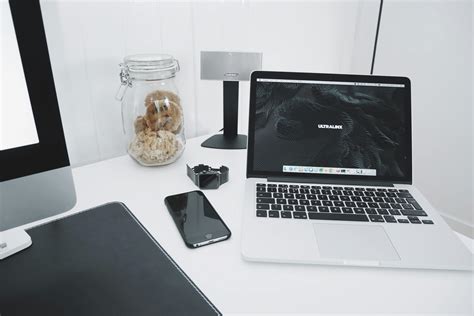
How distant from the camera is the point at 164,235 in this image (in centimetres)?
61

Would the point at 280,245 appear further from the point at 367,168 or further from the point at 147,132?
the point at 147,132

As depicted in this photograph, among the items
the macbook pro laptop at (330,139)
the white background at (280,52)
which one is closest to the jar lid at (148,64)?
the white background at (280,52)

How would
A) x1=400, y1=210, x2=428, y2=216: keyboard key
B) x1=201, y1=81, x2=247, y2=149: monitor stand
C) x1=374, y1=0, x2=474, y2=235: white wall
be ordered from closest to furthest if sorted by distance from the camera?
x1=400, y1=210, x2=428, y2=216: keyboard key
x1=201, y1=81, x2=247, y2=149: monitor stand
x1=374, y1=0, x2=474, y2=235: white wall

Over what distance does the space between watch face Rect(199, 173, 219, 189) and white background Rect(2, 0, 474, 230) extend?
338 millimetres

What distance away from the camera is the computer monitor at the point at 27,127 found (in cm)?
44

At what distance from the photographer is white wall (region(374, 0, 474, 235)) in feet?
4.70

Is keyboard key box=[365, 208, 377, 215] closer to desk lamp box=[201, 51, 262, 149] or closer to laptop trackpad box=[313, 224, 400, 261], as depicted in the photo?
laptop trackpad box=[313, 224, 400, 261]

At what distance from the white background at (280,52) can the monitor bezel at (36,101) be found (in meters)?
0.38

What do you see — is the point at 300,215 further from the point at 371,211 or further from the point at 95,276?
the point at 95,276

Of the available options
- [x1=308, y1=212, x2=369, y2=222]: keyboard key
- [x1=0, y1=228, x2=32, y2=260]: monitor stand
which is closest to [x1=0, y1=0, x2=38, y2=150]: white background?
A: [x1=0, y1=228, x2=32, y2=260]: monitor stand

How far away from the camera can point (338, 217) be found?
630mm

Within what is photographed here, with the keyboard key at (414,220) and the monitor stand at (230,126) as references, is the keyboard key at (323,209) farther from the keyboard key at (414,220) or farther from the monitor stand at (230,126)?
the monitor stand at (230,126)

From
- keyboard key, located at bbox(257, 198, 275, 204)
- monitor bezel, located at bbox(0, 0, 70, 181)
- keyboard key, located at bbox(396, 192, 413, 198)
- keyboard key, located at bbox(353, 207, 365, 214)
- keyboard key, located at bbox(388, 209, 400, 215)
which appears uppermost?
monitor bezel, located at bbox(0, 0, 70, 181)

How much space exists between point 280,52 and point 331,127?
566 mm
